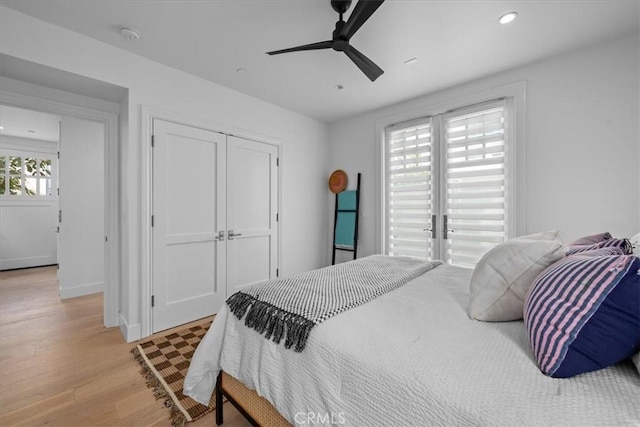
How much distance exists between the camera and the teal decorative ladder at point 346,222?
3.95 metres

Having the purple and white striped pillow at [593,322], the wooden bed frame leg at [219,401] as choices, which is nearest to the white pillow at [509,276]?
the purple and white striped pillow at [593,322]

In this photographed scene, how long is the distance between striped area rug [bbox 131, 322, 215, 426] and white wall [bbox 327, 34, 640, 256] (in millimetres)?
3239

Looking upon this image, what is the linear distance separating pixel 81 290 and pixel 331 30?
446cm

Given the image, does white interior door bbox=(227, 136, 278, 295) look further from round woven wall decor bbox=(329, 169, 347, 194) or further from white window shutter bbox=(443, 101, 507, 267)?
white window shutter bbox=(443, 101, 507, 267)

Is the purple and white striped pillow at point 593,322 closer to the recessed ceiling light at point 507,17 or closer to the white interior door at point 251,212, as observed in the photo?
the recessed ceiling light at point 507,17

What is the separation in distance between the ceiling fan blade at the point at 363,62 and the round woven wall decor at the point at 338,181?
203 centimetres

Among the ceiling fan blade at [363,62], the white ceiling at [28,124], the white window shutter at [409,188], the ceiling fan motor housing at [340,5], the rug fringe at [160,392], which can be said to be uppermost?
the white ceiling at [28,124]

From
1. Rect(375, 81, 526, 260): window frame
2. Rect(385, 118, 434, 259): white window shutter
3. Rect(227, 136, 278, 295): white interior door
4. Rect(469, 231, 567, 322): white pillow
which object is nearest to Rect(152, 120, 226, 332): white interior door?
Rect(227, 136, 278, 295): white interior door

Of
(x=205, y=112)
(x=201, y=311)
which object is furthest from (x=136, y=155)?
(x=201, y=311)

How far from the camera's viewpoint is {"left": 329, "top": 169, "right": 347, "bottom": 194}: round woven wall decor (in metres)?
4.10

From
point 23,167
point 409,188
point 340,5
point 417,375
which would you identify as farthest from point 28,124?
point 417,375

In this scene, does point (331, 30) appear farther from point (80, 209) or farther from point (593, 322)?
point (80, 209)

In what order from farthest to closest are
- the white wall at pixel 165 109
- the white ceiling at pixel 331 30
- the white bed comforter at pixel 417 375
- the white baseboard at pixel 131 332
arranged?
Result: 1. the white baseboard at pixel 131 332
2. the white wall at pixel 165 109
3. the white ceiling at pixel 331 30
4. the white bed comforter at pixel 417 375

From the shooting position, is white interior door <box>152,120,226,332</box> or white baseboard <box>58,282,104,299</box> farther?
white baseboard <box>58,282,104,299</box>
